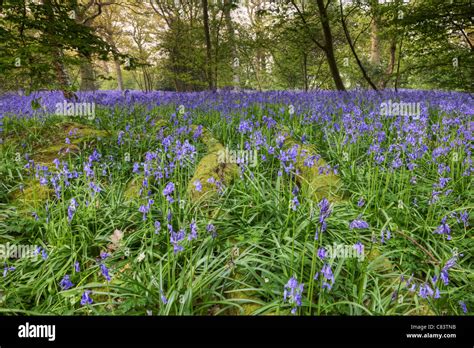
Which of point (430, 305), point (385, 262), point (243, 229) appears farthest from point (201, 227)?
point (430, 305)

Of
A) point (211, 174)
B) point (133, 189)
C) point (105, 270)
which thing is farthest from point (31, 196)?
point (105, 270)

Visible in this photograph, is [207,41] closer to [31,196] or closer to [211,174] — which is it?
[211,174]

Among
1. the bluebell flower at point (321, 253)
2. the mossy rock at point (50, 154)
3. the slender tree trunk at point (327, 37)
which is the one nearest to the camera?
the bluebell flower at point (321, 253)

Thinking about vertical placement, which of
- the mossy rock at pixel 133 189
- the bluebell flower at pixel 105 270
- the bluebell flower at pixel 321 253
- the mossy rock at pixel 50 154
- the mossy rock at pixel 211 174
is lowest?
the bluebell flower at pixel 105 270

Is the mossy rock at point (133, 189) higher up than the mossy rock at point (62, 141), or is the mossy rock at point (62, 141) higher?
the mossy rock at point (62, 141)

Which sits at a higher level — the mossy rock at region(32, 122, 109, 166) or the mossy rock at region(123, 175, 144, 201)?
the mossy rock at region(32, 122, 109, 166)

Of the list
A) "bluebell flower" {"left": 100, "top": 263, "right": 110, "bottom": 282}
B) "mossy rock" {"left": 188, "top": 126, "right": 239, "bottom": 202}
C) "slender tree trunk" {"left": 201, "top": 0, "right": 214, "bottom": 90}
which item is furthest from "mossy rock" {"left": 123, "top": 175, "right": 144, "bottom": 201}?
"slender tree trunk" {"left": 201, "top": 0, "right": 214, "bottom": 90}

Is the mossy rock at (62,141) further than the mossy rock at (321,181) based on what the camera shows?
Yes

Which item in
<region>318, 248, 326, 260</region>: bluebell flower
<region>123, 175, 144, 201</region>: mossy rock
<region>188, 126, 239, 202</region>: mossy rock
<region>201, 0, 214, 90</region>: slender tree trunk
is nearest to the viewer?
<region>318, 248, 326, 260</region>: bluebell flower

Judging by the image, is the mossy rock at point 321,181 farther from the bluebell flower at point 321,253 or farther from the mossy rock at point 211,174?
the bluebell flower at point 321,253

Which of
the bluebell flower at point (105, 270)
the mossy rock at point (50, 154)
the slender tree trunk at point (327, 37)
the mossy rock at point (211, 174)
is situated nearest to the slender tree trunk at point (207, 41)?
the slender tree trunk at point (327, 37)

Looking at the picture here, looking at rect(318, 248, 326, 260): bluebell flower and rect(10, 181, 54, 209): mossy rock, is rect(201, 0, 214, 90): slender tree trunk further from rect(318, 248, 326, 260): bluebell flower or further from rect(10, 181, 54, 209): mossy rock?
rect(318, 248, 326, 260): bluebell flower

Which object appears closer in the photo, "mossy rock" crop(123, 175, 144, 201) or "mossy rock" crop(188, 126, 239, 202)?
"mossy rock" crop(188, 126, 239, 202)
